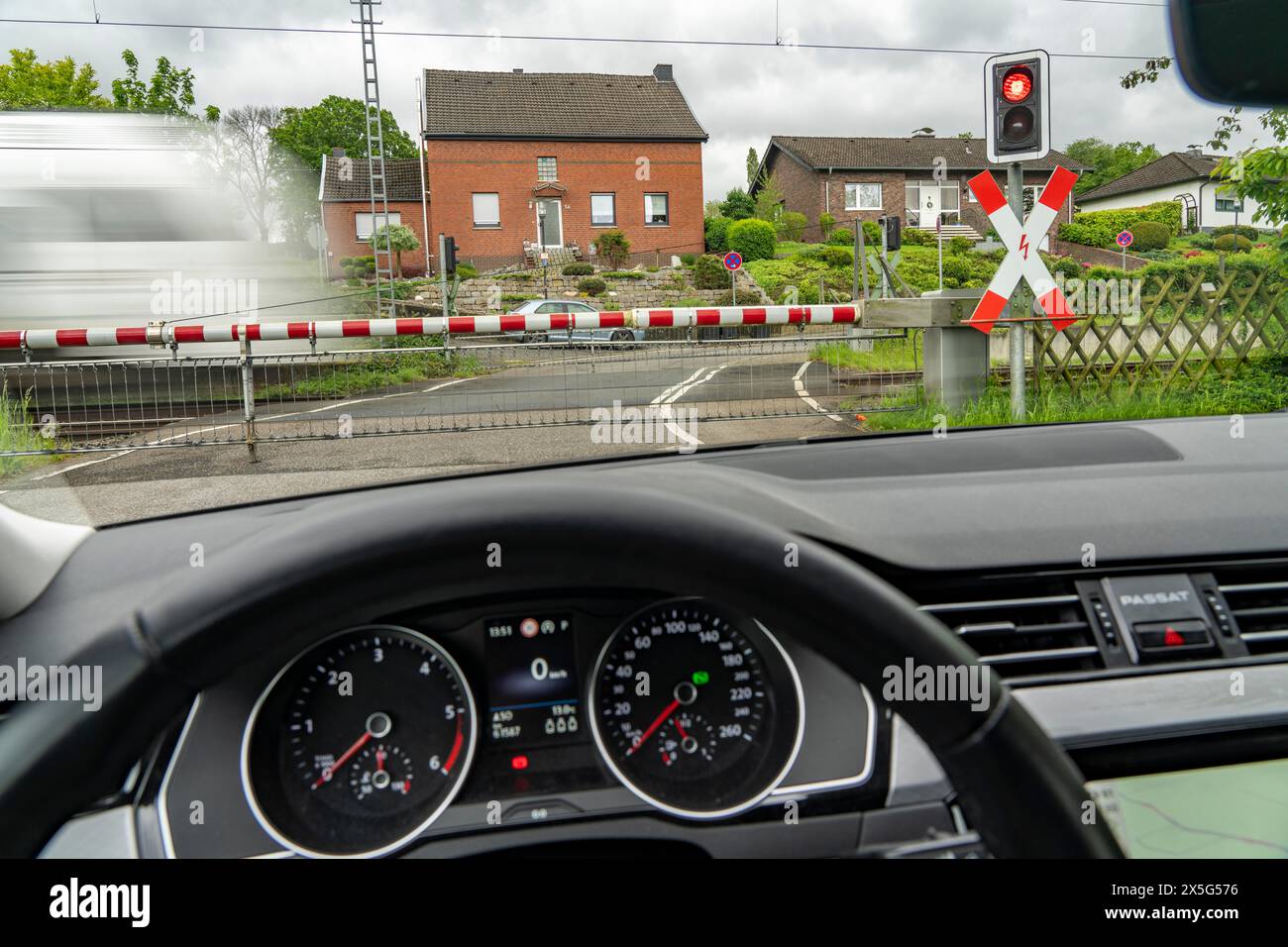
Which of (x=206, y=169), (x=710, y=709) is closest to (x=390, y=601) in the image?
(x=710, y=709)

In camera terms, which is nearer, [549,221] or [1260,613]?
[1260,613]

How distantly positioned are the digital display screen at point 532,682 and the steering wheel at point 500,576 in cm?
46

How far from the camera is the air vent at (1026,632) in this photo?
175 cm

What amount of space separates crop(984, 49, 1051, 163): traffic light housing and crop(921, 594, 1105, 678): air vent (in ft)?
18.0

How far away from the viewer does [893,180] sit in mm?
47812

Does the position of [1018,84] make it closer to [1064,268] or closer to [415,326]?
[415,326]

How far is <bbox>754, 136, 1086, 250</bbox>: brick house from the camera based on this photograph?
156ft

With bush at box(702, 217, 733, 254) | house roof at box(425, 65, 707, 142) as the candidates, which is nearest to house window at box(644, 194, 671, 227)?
bush at box(702, 217, 733, 254)

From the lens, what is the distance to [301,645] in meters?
1.13

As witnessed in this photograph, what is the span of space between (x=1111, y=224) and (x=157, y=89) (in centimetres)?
4265

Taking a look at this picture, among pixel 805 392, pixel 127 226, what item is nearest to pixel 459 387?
pixel 805 392

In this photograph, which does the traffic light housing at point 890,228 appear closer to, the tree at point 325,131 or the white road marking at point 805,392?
the white road marking at point 805,392

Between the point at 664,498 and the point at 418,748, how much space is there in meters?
0.67

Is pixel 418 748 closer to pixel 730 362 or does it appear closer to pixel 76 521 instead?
pixel 76 521
